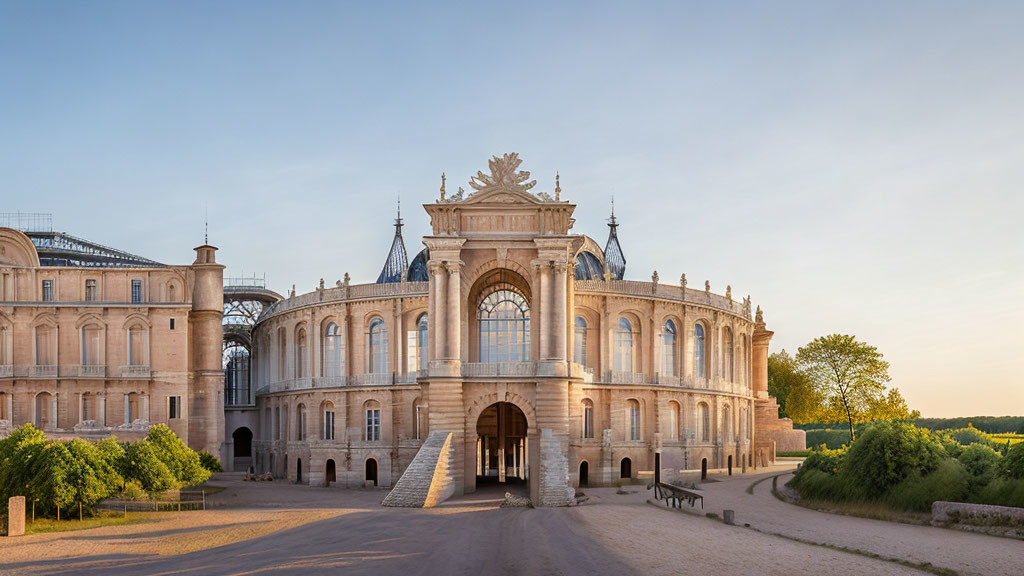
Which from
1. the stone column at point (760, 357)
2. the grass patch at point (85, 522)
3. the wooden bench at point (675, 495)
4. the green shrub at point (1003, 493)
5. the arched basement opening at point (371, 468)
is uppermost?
the stone column at point (760, 357)

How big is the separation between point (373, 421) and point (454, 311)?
65.1ft

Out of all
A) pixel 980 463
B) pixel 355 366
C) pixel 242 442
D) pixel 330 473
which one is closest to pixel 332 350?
pixel 355 366

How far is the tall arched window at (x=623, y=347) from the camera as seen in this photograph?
6081 centimetres

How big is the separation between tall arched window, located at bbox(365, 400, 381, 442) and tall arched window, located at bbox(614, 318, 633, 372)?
16174 mm

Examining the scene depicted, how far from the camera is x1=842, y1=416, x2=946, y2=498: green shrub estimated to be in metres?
39.4

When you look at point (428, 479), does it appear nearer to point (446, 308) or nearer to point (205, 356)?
point (446, 308)

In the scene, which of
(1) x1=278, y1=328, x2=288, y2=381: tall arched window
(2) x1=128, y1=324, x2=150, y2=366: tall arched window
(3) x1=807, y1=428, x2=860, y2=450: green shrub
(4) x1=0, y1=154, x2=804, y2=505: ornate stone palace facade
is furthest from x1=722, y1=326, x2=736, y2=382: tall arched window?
(2) x1=128, y1=324, x2=150, y2=366: tall arched window

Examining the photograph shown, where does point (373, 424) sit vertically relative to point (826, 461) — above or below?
above

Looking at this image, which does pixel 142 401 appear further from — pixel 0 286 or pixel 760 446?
pixel 760 446

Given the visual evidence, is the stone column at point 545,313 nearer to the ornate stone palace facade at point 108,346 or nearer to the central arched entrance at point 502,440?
the central arched entrance at point 502,440

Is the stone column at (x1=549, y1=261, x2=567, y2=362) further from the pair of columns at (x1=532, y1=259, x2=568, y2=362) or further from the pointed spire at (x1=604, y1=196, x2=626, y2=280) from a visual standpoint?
the pointed spire at (x1=604, y1=196, x2=626, y2=280)

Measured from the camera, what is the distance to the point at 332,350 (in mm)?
65312

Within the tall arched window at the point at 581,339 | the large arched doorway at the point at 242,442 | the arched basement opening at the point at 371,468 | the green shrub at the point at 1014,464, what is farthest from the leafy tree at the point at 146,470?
the large arched doorway at the point at 242,442

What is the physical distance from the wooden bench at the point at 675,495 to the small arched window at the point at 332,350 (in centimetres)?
2703
